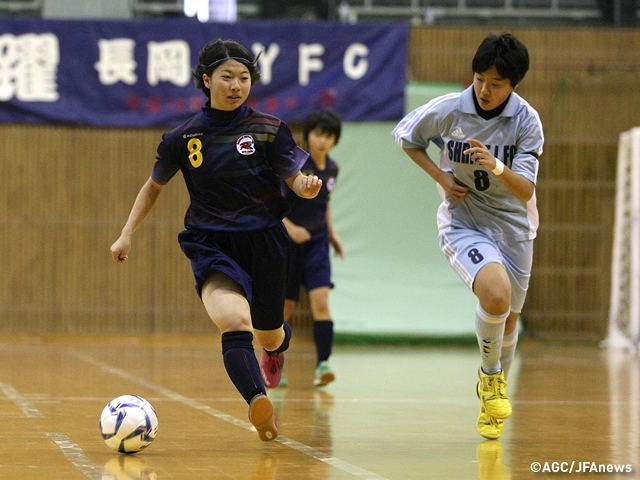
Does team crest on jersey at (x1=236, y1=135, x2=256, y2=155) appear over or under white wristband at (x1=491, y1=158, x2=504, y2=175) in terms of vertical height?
over

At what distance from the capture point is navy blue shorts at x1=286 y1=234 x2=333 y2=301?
7.36 metres

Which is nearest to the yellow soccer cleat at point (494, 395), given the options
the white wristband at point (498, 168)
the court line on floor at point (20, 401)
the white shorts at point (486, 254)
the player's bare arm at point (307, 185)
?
the white shorts at point (486, 254)

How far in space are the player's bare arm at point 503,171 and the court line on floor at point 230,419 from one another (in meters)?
1.47

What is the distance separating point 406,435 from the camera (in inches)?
187

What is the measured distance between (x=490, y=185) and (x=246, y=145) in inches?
48.5

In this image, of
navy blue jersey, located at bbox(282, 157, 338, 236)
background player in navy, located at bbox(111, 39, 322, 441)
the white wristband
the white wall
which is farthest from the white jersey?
the white wall

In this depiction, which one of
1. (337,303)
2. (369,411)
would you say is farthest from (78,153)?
(369,411)

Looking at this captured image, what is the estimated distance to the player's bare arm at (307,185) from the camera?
4.26 meters

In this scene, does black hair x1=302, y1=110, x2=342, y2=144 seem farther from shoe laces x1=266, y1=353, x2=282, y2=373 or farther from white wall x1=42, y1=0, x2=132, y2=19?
white wall x1=42, y1=0, x2=132, y2=19

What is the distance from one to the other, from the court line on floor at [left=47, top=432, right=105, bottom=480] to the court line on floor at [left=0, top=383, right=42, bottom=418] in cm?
76

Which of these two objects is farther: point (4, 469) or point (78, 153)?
point (78, 153)

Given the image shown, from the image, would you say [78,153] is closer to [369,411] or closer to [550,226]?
[550,226]

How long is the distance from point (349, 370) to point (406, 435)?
3946 mm

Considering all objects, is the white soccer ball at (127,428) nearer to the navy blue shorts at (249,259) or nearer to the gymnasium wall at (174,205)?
the navy blue shorts at (249,259)
